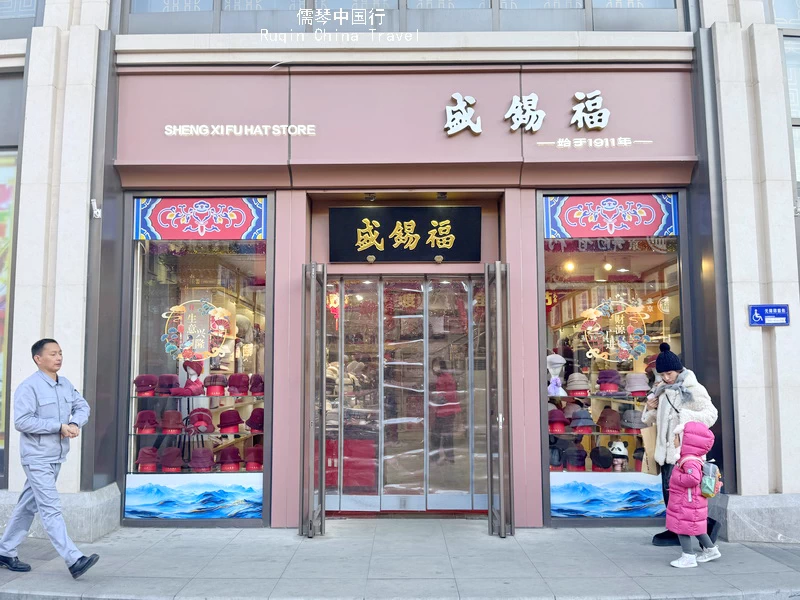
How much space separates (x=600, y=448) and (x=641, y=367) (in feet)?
3.39

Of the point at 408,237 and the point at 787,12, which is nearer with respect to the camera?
the point at 787,12

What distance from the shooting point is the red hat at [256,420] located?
713cm

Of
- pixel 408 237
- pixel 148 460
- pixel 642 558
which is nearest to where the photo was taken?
pixel 642 558

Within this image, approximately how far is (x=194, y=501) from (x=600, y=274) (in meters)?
5.21

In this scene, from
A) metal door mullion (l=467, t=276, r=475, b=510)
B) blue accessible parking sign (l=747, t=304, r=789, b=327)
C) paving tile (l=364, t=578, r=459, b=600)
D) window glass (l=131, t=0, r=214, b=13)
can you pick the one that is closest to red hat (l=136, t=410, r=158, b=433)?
paving tile (l=364, t=578, r=459, b=600)

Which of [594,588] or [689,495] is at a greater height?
[689,495]

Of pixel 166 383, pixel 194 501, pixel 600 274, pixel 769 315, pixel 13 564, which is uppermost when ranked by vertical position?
pixel 600 274

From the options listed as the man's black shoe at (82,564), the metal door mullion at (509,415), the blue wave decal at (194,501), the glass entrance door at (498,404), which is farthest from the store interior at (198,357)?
the metal door mullion at (509,415)

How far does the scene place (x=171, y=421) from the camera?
725 cm

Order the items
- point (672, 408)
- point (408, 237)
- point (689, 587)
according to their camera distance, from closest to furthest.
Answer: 1. point (689, 587)
2. point (672, 408)
3. point (408, 237)

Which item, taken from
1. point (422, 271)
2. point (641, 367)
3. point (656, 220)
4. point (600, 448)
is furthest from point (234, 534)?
point (656, 220)

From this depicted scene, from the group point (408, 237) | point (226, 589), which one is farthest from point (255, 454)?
point (408, 237)

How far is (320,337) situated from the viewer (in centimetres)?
685

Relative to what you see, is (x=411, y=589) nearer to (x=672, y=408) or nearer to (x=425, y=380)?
(x=672, y=408)
